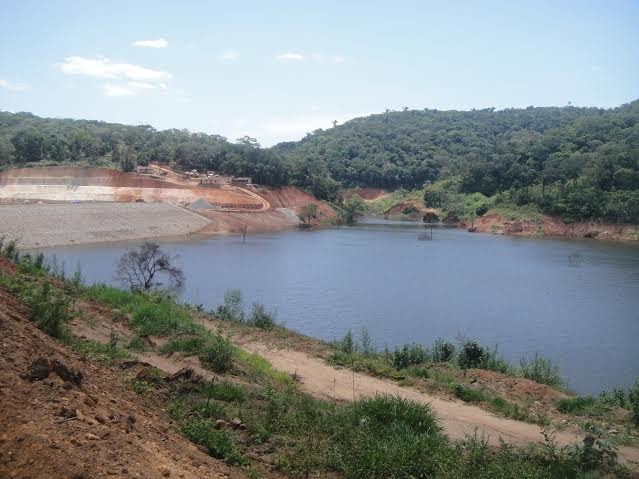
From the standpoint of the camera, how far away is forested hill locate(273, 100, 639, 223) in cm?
7019

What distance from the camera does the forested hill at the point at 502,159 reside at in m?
70.2

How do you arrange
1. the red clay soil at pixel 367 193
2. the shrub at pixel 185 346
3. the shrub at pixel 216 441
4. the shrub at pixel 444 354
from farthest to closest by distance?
the red clay soil at pixel 367 193, the shrub at pixel 444 354, the shrub at pixel 185 346, the shrub at pixel 216 441

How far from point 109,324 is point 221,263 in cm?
2760

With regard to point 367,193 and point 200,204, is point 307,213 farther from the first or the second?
point 367,193

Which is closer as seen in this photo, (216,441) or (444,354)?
(216,441)

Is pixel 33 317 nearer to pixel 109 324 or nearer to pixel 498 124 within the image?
pixel 109 324

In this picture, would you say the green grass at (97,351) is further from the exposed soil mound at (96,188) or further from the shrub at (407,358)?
the exposed soil mound at (96,188)

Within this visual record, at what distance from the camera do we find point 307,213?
257 feet

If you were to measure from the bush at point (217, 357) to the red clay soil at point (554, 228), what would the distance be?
215ft

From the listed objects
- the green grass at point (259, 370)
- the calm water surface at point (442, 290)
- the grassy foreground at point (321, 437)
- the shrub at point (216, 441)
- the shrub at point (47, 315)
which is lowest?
the calm water surface at point (442, 290)

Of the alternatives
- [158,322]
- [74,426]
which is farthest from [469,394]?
[74,426]

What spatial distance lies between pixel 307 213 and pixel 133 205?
85.2 feet

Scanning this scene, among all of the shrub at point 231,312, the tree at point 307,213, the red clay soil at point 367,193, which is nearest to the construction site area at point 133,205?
the tree at point 307,213

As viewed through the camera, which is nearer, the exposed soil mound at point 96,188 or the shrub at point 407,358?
the shrub at point 407,358
